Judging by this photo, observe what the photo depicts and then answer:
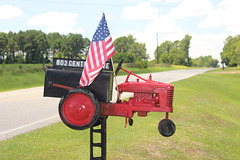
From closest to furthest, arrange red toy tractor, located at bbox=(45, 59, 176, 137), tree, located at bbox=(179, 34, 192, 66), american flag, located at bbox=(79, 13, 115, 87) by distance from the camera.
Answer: american flag, located at bbox=(79, 13, 115, 87), red toy tractor, located at bbox=(45, 59, 176, 137), tree, located at bbox=(179, 34, 192, 66)

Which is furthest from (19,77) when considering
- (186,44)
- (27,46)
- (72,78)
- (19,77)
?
(186,44)

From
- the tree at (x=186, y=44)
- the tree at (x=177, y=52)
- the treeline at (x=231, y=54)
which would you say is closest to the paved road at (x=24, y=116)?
the treeline at (x=231, y=54)

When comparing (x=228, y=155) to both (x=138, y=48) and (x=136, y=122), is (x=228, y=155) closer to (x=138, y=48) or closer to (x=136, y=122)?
(x=136, y=122)

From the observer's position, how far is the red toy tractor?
2.67 meters

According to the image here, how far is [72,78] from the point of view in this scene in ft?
9.10

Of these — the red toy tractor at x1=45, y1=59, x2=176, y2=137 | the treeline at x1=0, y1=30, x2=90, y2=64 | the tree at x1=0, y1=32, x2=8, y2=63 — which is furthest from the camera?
the treeline at x1=0, y1=30, x2=90, y2=64

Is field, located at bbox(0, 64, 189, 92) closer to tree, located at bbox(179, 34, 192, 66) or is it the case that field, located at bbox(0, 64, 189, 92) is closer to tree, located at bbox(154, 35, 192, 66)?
tree, located at bbox(154, 35, 192, 66)

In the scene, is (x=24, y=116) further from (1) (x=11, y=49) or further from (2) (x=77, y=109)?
(1) (x=11, y=49)

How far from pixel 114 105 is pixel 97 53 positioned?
629 mm

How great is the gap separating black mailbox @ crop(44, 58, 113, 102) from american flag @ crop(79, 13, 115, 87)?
0.13m

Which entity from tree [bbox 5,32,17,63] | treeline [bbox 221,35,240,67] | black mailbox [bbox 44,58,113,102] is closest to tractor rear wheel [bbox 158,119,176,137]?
black mailbox [bbox 44,58,113,102]

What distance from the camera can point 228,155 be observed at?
4625 millimetres

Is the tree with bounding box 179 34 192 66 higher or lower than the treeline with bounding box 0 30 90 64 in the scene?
higher

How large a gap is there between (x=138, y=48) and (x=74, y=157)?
88.8m
